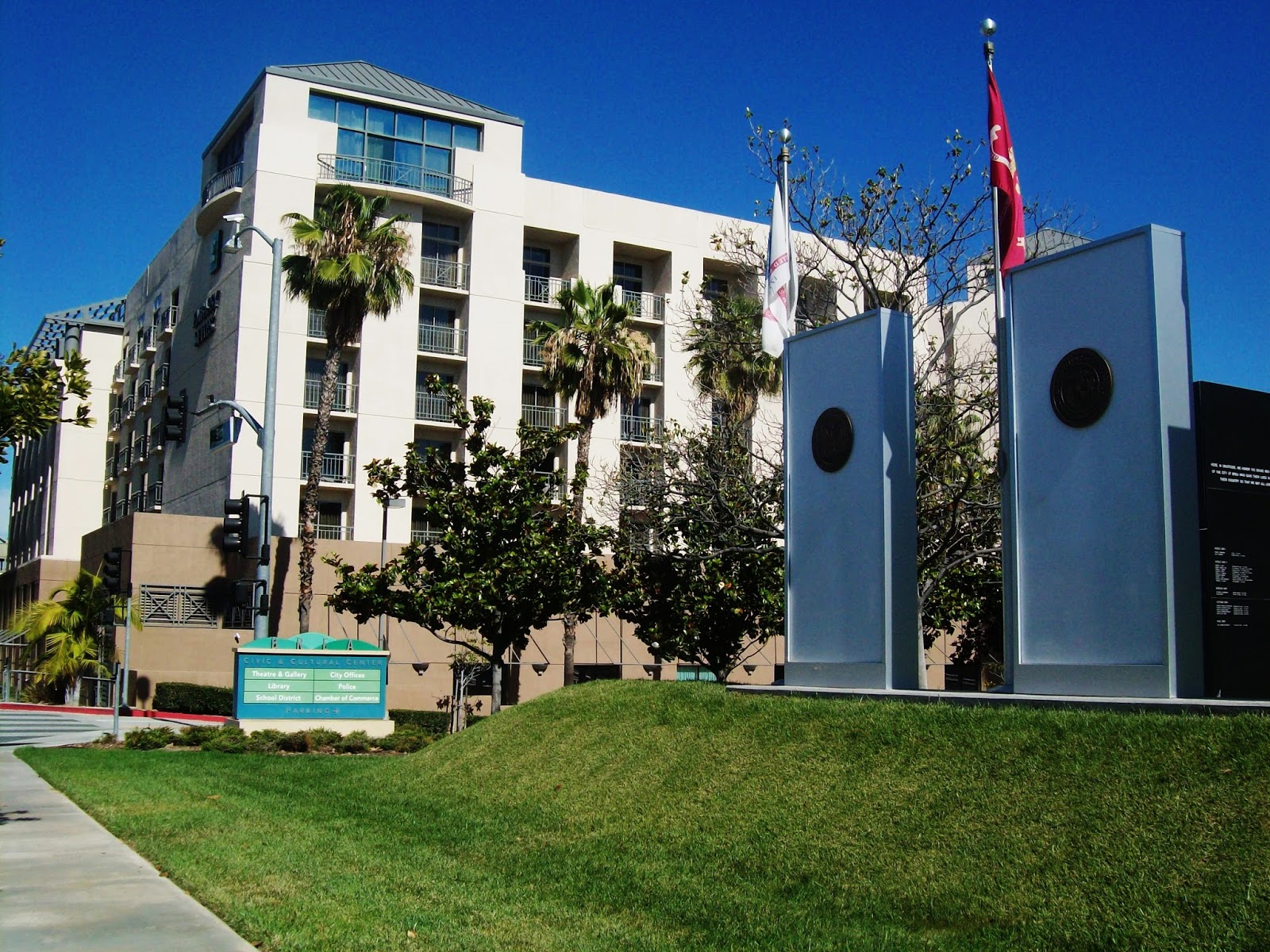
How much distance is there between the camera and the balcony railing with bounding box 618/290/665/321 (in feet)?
161

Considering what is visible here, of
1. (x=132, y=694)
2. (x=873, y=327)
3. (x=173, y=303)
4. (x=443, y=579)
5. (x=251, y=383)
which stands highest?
(x=173, y=303)

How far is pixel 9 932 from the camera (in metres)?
7.71

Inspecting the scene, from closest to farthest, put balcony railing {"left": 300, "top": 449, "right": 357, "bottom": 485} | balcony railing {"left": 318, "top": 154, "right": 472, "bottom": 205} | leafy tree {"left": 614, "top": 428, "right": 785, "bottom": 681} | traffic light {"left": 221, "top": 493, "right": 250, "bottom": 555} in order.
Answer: traffic light {"left": 221, "top": 493, "right": 250, "bottom": 555}, leafy tree {"left": 614, "top": 428, "right": 785, "bottom": 681}, balcony railing {"left": 300, "top": 449, "right": 357, "bottom": 485}, balcony railing {"left": 318, "top": 154, "right": 472, "bottom": 205}

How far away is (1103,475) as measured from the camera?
35.7 ft

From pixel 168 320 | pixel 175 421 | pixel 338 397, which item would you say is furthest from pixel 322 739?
pixel 168 320

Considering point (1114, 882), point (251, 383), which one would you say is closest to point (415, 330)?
point (251, 383)

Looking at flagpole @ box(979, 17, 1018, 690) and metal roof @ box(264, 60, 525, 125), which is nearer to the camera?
flagpole @ box(979, 17, 1018, 690)

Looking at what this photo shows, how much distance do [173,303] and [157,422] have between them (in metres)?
5.04

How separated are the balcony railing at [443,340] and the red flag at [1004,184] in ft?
107

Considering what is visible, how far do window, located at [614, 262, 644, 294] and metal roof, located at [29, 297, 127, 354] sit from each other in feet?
92.8

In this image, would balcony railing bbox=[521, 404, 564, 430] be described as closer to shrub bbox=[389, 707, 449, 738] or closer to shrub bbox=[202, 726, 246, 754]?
shrub bbox=[389, 707, 449, 738]

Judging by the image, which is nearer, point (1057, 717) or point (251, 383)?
point (1057, 717)

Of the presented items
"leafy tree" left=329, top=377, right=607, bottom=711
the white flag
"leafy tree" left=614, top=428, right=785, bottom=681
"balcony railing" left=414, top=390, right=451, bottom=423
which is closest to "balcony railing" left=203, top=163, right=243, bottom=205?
"balcony railing" left=414, top=390, right=451, bottom=423

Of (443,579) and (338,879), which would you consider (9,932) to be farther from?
(443,579)
